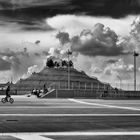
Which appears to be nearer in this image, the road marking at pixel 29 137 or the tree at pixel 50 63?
the road marking at pixel 29 137

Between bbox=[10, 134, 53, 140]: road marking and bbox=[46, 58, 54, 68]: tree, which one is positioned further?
bbox=[46, 58, 54, 68]: tree

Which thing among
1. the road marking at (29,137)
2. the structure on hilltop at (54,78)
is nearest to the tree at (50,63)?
the structure on hilltop at (54,78)

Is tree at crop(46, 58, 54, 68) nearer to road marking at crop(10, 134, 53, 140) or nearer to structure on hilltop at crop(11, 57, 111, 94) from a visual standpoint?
structure on hilltop at crop(11, 57, 111, 94)

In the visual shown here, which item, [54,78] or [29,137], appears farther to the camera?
[54,78]

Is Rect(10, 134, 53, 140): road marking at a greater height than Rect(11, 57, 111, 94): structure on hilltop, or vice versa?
Rect(11, 57, 111, 94): structure on hilltop

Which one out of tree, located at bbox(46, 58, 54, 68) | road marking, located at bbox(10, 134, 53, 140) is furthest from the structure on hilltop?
road marking, located at bbox(10, 134, 53, 140)

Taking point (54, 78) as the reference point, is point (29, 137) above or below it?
below

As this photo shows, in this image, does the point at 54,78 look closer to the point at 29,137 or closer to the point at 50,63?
the point at 50,63

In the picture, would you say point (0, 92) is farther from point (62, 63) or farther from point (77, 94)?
point (62, 63)

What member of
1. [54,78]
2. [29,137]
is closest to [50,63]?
[54,78]

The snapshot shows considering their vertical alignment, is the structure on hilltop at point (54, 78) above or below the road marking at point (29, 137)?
above

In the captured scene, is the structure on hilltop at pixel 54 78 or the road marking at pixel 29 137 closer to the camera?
the road marking at pixel 29 137

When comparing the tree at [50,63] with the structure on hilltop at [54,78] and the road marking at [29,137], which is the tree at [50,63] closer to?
the structure on hilltop at [54,78]

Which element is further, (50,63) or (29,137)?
(50,63)
